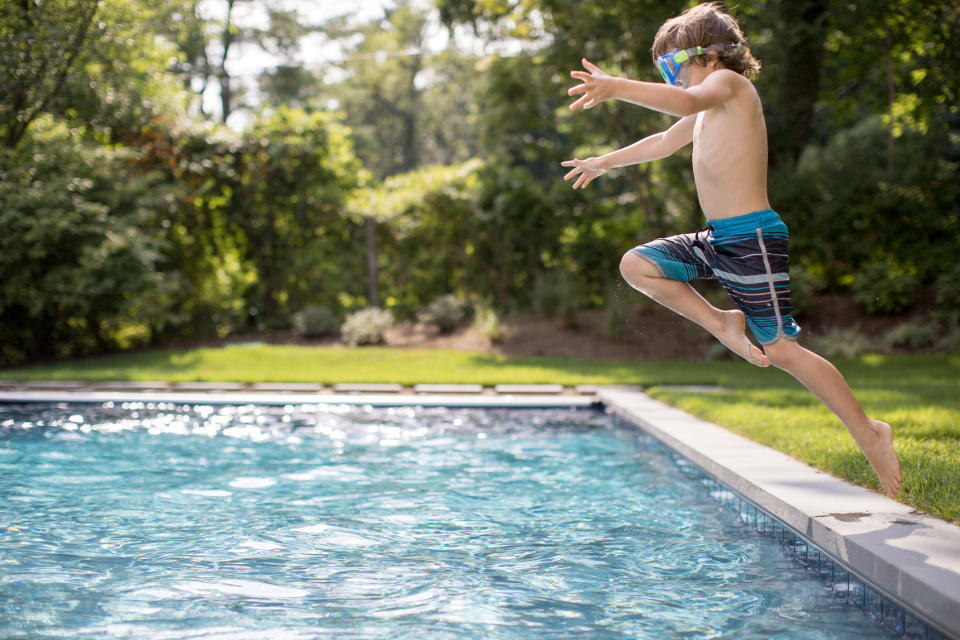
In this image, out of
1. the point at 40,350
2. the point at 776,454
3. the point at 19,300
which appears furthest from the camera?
the point at 40,350

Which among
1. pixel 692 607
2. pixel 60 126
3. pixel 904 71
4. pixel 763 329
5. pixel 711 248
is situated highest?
pixel 904 71

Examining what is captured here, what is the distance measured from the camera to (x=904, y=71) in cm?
1123

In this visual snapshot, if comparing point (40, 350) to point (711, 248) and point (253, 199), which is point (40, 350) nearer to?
point (253, 199)

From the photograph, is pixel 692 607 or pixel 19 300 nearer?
pixel 692 607

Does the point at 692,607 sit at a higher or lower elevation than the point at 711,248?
lower

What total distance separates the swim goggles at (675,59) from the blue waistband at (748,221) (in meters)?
0.58

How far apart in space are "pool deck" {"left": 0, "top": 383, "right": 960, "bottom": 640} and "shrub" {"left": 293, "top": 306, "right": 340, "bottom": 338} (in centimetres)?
472

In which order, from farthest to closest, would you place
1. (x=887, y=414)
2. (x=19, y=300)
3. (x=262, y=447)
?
(x=19, y=300), (x=262, y=447), (x=887, y=414)

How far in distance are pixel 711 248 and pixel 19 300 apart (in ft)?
31.2

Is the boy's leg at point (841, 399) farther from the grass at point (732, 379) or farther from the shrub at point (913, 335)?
the shrub at point (913, 335)

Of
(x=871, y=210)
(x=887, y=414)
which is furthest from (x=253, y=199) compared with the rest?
(x=887, y=414)

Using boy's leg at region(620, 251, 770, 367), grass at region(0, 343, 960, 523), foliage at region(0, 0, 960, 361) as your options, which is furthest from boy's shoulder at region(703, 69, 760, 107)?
foliage at region(0, 0, 960, 361)

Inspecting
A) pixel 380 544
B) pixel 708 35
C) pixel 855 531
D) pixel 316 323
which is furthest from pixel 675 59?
pixel 316 323

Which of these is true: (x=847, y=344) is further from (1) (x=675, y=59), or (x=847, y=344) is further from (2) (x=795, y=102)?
(1) (x=675, y=59)
